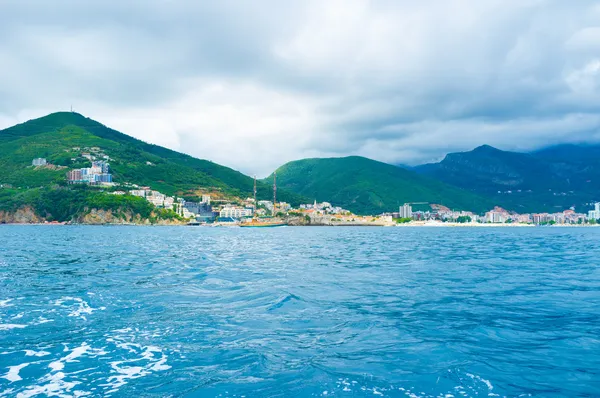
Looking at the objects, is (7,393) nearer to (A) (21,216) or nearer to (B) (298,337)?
(B) (298,337)

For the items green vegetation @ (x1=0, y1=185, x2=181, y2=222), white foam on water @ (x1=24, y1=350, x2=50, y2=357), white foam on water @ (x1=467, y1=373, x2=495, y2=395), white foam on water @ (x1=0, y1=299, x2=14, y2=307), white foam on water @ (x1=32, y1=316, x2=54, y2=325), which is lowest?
white foam on water @ (x1=467, y1=373, x2=495, y2=395)

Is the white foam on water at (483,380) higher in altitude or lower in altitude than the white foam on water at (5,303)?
Result: lower

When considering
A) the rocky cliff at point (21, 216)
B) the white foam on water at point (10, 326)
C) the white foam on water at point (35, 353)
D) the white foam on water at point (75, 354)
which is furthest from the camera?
the rocky cliff at point (21, 216)

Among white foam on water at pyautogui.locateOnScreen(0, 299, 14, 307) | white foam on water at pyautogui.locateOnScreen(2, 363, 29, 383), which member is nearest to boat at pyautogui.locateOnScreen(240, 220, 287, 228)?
white foam on water at pyautogui.locateOnScreen(0, 299, 14, 307)

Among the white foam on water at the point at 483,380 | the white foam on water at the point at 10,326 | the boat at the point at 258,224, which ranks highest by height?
the boat at the point at 258,224

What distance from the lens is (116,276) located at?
914 inches

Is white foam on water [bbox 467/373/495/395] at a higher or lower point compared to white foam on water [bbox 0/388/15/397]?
lower

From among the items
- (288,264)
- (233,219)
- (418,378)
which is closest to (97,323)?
(418,378)

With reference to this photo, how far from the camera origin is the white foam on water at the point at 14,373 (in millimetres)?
8545

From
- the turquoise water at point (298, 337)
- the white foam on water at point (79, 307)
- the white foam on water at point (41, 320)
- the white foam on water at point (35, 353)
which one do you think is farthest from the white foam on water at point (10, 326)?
the white foam on water at point (35, 353)

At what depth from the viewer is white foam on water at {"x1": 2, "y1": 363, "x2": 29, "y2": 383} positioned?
8545 mm

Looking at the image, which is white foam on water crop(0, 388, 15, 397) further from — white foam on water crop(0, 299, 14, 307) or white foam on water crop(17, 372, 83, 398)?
white foam on water crop(0, 299, 14, 307)

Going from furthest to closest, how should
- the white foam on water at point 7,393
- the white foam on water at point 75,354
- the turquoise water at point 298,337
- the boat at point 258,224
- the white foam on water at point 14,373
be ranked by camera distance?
1. the boat at point 258,224
2. the white foam on water at point 75,354
3. the white foam on water at point 14,373
4. the turquoise water at point 298,337
5. the white foam on water at point 7,393

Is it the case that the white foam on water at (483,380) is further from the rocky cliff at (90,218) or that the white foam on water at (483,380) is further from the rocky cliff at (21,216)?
the rocky cliff at (21,216)
